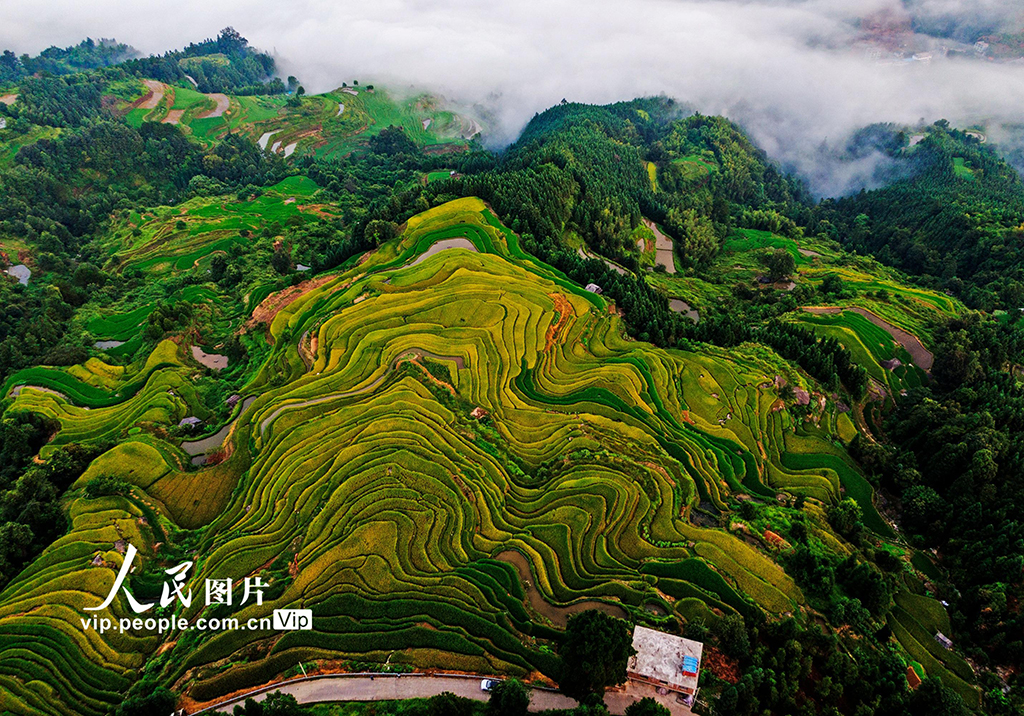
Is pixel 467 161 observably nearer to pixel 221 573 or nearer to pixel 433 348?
pixel 433 348

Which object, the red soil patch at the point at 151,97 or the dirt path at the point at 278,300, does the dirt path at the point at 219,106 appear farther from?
the dirt path at the point at 278,300

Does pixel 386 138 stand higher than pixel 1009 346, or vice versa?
pixel 386 138

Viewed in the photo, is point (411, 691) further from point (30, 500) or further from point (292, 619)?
point (30, 500)

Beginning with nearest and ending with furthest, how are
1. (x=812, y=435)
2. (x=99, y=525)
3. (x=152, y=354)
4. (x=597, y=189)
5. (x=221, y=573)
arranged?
(x=221, y=573), (x=99, y=525), (x=812, y=435), (x=152, y=354), (x=597, y=189)

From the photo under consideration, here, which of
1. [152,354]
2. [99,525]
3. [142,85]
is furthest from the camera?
[142,85]

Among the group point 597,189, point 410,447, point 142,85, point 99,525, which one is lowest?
point 99,525

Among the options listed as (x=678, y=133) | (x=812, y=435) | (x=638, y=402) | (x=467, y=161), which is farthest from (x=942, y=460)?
(x=678, y=133)

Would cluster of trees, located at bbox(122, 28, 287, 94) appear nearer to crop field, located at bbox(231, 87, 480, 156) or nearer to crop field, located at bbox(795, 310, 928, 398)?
crop field, located at bbox(231, 87, 480, 156)
